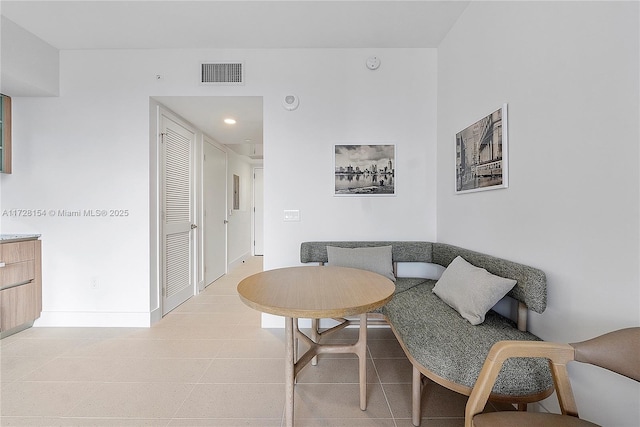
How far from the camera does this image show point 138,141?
2617 millimetres

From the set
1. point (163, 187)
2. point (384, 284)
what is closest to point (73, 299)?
point (163, 187)

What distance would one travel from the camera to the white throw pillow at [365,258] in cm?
229

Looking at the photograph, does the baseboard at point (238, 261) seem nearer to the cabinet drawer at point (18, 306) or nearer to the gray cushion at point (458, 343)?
the cabinet drawer at point (18, 306)

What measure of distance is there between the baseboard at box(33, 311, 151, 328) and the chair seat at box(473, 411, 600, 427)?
2.86 metres

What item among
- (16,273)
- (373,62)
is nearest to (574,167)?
(373,62)

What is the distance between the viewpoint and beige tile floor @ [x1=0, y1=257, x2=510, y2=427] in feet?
4.91

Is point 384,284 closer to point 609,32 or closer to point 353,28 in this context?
point 609,32

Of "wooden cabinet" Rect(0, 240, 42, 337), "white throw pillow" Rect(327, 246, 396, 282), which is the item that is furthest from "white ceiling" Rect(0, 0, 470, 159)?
"wooden cabinet" Rect(0, 240, 42, 337)

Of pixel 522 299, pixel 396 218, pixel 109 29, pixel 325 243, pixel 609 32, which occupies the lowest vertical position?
pixel 522 299

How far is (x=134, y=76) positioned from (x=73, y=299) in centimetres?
230

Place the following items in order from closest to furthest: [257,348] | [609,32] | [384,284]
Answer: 1. [609,32]
2. [384,284]
3. [257,348]

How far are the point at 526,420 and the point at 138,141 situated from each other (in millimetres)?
3355

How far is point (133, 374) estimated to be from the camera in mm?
1868

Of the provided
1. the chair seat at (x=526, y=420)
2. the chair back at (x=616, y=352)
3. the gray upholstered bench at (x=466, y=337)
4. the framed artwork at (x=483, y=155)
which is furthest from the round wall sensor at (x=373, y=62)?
the chair seat at (x=526, y=420)
